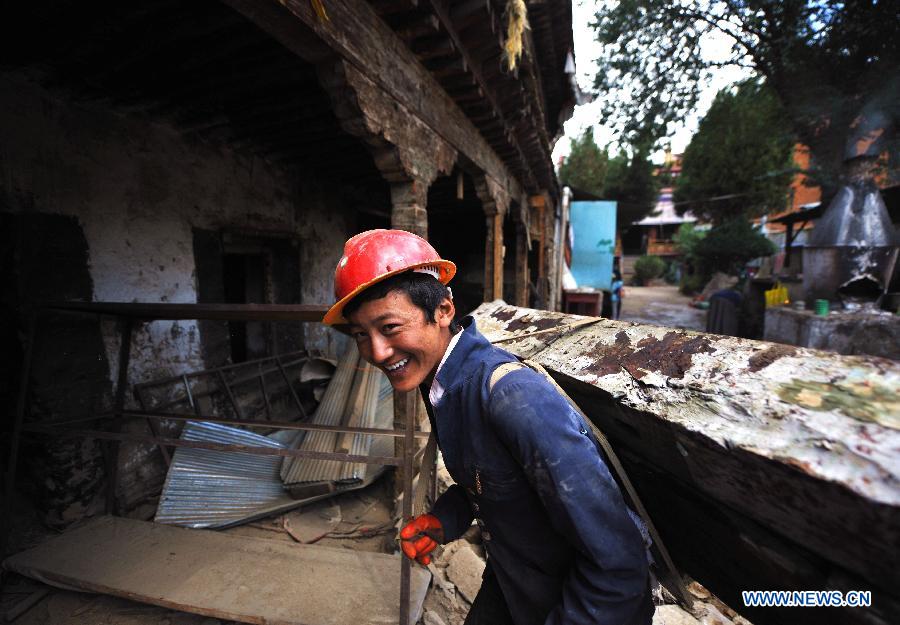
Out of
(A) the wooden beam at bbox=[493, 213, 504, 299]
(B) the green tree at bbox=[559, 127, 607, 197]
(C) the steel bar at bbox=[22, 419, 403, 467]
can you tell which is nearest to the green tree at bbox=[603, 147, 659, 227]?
(B) the green tree at bbox=[559, 127, 607, 197]

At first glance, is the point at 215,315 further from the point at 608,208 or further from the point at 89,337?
the point at 608,208

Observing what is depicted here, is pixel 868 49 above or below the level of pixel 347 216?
above

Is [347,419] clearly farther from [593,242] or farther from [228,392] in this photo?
[593,242]

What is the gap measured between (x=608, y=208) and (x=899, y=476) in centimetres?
1404

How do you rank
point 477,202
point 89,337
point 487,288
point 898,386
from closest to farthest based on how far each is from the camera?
point 898,386 < point 89,337 < point 487,288 < point 477,202

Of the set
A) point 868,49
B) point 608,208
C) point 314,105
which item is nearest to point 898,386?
point 314,105

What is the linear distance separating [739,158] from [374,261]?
21667mm

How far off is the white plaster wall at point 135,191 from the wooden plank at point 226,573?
5.05 feet

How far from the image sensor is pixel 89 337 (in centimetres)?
325

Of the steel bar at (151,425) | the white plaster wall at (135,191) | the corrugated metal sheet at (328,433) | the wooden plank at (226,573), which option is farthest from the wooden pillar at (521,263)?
the steel bar at (151,425)

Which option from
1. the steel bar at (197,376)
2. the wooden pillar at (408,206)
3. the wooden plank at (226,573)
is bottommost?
the wooden plank at (226,573)

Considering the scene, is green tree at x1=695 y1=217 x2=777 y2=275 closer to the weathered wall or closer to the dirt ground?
the dirt ground

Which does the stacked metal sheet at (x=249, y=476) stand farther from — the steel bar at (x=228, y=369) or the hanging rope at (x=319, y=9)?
the hanging rope at (x=319, y=9)

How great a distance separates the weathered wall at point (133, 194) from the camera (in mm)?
2910
